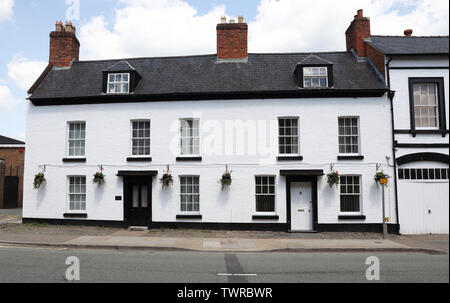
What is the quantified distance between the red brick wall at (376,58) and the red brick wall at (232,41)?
6973mm

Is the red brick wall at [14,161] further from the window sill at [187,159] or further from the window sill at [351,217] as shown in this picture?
the window sill at [351,217]

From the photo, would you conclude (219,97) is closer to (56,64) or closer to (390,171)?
(390,171)

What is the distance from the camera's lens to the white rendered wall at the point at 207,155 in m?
15.0

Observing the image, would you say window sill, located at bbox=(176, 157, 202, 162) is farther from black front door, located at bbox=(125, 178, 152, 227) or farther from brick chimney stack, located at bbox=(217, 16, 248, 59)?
brick chimney stack, located at bbox=(217, 16, 248, 59)

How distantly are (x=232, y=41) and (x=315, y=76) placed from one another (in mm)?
5374

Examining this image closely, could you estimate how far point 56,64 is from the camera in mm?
18719

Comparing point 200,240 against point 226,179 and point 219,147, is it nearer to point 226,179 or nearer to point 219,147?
point 226,179

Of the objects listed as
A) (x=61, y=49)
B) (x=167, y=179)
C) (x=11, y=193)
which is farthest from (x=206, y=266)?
(x=11, y=193)

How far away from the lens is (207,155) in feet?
50.9

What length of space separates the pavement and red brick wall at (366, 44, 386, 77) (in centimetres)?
852

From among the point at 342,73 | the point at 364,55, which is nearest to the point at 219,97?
the point at 342,73

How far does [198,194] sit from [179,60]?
8545 mm

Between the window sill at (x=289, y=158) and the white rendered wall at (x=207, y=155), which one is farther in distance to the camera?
the window sill at (x=289, y=158)

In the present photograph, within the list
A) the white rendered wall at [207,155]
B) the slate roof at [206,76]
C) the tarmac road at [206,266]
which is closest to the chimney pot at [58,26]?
the slate roof at [206,76]
